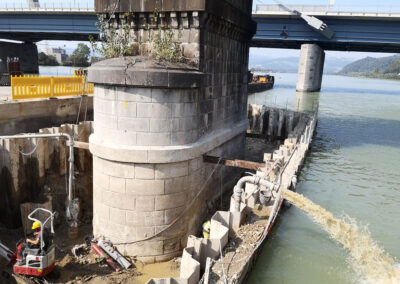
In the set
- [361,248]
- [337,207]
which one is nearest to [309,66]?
[337,207]

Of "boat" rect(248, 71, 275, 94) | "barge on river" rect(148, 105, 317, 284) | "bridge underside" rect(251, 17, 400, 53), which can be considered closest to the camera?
"barge on river" rect(148, 105, 317, 284)

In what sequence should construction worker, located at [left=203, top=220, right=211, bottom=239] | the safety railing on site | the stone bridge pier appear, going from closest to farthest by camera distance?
the stone bridge pier, construction worker, located at [left=203, top=220, right=211, bottom=239], the safety railing on site

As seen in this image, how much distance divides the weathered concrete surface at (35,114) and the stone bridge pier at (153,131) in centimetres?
656

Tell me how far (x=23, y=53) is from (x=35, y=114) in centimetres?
6566

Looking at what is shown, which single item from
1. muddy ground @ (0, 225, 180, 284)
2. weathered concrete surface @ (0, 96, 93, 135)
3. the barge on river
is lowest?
muddy ground @ (0, 225, 180, 284)

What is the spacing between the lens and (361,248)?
11727 millimetres

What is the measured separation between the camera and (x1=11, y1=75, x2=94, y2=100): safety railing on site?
17.0 metres

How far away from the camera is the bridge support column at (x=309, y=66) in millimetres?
62344

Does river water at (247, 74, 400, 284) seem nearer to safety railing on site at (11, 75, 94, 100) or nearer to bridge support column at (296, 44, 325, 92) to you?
safety railing on site at (11, 75, 94, 100)

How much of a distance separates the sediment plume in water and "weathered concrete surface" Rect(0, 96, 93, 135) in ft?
42.1

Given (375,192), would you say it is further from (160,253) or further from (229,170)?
(160,253)

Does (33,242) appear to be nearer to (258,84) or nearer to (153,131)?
(153,131)

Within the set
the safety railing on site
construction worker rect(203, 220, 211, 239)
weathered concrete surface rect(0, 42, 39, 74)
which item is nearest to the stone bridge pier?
construction worker rect(203, 220, 211, 239)

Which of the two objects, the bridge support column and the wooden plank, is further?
the bridge support column
